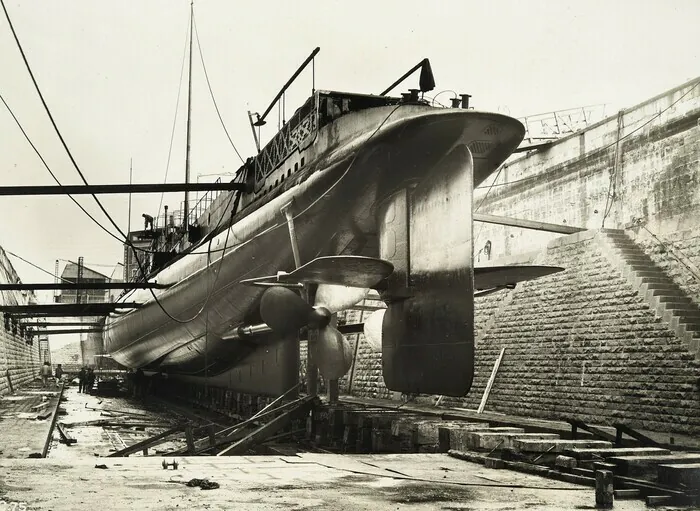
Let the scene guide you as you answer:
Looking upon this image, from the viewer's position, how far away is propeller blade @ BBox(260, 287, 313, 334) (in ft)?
35.5

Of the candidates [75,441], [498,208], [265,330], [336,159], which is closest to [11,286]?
[75,441]

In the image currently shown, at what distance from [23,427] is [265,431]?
4738mm

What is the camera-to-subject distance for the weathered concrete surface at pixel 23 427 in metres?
9.55

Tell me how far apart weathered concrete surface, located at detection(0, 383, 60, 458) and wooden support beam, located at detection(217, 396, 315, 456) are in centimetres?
234

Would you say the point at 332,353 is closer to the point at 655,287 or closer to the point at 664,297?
the point at 664,297

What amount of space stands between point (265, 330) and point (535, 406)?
6.01 meters

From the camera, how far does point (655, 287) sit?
13.7 meters

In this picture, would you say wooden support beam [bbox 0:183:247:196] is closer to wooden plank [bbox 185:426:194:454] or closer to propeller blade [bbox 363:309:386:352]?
propeller blade [bbox 363:309:386:352]

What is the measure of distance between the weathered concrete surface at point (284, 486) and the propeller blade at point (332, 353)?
332 cm

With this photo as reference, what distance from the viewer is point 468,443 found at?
8.48 m

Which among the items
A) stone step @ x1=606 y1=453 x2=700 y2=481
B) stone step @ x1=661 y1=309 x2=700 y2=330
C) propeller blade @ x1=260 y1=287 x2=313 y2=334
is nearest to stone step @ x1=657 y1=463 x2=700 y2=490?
stone step @ x1=606 y1=453 x2=700 y2=481

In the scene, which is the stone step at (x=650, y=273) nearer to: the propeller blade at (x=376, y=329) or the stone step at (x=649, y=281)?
the stone step at (x=649, y=281)

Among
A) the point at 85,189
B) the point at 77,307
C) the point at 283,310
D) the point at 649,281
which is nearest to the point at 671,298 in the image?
the point at 649,281

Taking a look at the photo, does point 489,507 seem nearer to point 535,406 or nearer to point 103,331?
point 535,406
